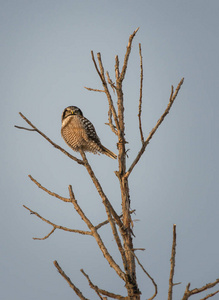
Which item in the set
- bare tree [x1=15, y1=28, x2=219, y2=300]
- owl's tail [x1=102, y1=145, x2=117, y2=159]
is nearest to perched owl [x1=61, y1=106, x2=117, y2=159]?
owl's tail [x1=102, y1=145, x2=117, y2=159]

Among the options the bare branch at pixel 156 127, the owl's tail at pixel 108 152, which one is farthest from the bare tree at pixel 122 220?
the owl's tail at pixel 108 152

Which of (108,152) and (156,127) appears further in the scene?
(108,152)

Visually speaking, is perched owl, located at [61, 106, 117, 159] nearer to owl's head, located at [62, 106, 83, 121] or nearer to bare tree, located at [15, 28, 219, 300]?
owl's head, located at [62, 106, 83, 121]

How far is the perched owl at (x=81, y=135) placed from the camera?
27.3 feet

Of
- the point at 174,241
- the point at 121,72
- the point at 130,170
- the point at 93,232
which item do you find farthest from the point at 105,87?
the point at 174,241

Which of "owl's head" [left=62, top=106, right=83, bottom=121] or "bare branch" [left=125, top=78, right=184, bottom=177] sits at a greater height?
"owl's head" [left=62, top=106, right=83, bottom=121]

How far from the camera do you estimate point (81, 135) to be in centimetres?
834

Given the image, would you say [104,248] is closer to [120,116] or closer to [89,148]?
[120,116]

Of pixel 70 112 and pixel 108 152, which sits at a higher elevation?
pixel 70 112

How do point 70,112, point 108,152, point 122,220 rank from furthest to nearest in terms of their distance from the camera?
point 70,112
point 108,152
point 122,220

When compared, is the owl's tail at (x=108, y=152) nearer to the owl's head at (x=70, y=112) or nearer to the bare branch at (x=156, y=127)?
the owl's head at (x=70, y=112)

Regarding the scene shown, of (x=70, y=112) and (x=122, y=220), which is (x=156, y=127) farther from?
(x=70, y=112)

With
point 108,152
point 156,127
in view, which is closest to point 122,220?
point 156,127

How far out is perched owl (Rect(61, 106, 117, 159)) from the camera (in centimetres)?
832
